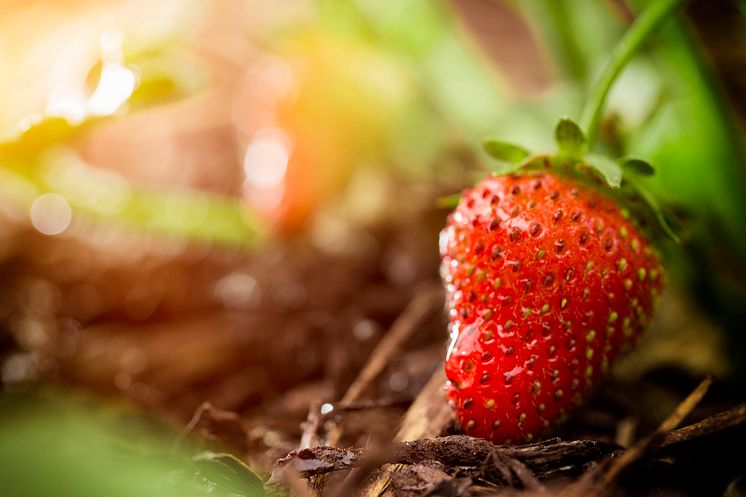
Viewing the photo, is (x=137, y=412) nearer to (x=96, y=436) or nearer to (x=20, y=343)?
(x=96, y=436)

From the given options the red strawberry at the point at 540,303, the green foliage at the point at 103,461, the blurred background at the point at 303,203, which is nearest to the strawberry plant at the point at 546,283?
the red strawberry at the point at 540,303

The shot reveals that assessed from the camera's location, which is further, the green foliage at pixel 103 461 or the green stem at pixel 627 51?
the green stem at pixel 627 51

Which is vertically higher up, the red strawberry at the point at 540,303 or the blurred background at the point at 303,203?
the blurred background at the point at 303,203

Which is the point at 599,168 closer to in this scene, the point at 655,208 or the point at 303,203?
the point at 655,208

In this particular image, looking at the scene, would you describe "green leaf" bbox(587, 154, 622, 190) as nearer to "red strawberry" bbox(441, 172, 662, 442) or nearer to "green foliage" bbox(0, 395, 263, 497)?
"red strawberry" bbox(441, 172, 662, 442)

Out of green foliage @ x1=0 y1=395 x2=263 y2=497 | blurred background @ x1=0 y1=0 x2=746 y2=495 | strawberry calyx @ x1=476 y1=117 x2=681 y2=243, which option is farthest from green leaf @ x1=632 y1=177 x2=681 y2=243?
green foliage @ x1=0 y1=395 x2=263 y2=497

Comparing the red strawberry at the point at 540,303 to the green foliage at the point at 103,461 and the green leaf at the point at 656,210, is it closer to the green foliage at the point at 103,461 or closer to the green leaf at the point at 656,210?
the green leaf at the point at 656,210

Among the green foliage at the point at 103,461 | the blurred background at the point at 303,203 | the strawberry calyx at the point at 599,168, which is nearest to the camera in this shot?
the green foliage at the point at 103,461
